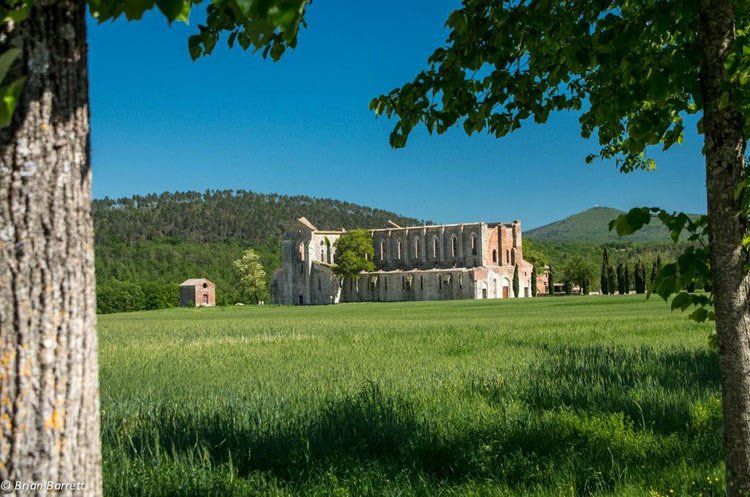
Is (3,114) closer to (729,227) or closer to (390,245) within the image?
(729,227)

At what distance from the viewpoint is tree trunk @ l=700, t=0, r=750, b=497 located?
3285 mm

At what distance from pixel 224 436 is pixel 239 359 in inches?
322

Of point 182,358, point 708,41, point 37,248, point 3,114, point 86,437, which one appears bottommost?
point 182,358

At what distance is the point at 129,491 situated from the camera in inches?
181

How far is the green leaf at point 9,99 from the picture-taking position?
1707 millimetres

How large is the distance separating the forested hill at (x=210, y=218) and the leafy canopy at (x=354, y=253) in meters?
65.4

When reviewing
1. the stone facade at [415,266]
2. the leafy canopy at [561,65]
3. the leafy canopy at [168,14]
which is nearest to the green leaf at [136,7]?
the leafy canopy at [168,14]

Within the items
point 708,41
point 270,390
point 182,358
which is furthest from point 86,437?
point 182,358

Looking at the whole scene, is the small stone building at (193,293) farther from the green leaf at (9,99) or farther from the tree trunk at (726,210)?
the green leaf at (9,99)

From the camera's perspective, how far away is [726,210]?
3293 millimetres

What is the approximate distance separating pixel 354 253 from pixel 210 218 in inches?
3425

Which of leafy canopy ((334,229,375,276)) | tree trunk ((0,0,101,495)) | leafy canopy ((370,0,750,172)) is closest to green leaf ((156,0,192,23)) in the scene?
tree trunk ((0,0,101,495))

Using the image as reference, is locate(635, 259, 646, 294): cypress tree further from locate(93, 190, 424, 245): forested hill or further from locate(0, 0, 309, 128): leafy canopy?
locate(93, 190, 424, 245): forested hill

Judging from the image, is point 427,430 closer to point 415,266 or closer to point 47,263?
point 47,263
